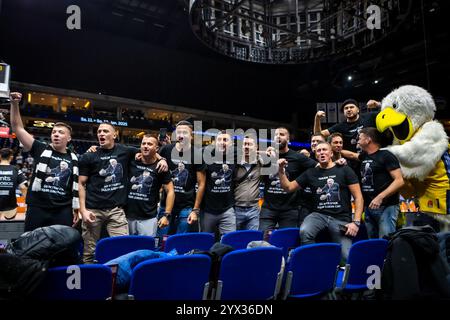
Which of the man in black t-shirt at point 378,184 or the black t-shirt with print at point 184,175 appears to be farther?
the black t-shirt with print at point 184,175

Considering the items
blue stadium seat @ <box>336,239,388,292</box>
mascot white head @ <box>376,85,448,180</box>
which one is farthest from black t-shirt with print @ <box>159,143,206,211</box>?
mascot white head @ <box>376,85,448,180</box>

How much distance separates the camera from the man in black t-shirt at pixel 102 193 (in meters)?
2.86

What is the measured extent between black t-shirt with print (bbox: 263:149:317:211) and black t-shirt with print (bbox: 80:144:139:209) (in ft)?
4.56

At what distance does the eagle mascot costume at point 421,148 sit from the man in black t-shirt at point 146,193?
6.51 feet

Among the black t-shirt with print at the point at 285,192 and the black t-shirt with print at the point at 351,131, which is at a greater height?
the black t-shirt with print at the point at 351,131

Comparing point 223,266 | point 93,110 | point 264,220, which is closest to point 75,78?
point 93,110

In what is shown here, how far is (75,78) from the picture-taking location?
457 inches

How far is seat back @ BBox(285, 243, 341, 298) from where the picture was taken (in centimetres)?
197

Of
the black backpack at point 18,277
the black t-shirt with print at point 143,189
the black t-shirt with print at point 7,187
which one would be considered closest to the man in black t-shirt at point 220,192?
the black t-shirt with print at point 143,189

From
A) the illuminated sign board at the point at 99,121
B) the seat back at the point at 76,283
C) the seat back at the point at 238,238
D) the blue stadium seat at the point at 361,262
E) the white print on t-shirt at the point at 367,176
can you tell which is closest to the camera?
the seat back at the point at 76,283

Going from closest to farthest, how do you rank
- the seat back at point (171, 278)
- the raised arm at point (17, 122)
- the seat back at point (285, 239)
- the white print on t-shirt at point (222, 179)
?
the seat back at point (171, 278), the raised arm at point (17, 122), the seat back at point (285, 239), the white print on t-shirt at point (222, 179)

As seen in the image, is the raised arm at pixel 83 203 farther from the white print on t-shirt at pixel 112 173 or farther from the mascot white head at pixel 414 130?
the mascot white head at pixel 414 130

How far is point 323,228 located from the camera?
281 centimetres

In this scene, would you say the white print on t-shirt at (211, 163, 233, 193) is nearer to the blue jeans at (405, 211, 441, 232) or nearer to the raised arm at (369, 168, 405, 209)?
the raised arm at (369, 168, 405, 209)
